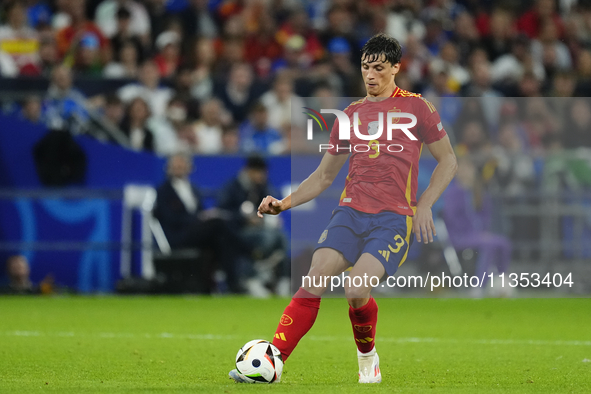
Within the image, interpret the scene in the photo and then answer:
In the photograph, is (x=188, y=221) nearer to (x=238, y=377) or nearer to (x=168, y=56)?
(x=168, y=56)

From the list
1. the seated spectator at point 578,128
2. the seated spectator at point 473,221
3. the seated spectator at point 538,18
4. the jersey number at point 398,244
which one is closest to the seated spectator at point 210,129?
the seated spectator at point 473,221

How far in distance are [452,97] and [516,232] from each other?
205 cm

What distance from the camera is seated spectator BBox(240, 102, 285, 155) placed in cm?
1373

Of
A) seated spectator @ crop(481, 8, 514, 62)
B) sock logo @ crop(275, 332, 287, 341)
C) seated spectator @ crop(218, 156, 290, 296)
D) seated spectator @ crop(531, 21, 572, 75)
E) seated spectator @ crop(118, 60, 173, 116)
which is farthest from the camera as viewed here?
seated spectator @ crop(481, 8, 514, 62)

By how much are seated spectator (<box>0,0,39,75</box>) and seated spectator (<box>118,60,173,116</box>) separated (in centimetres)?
159

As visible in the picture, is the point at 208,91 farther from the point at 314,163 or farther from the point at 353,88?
the point at 314,163

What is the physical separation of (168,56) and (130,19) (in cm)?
110

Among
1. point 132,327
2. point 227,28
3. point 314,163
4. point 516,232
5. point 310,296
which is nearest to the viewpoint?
point 310,296

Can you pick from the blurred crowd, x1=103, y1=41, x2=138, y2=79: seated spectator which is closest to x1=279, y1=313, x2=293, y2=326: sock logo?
the blurred crowd

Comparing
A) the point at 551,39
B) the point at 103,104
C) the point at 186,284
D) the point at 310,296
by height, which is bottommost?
the point at 186,284

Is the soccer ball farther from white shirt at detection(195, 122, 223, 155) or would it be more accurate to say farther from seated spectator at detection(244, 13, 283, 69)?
seated spectator at detection(244, 13, 283, 69)

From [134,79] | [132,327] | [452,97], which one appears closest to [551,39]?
[452,97]

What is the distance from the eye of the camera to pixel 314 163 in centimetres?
1117

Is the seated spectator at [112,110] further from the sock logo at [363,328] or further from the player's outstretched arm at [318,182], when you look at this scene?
the sock logo at [363,328]
